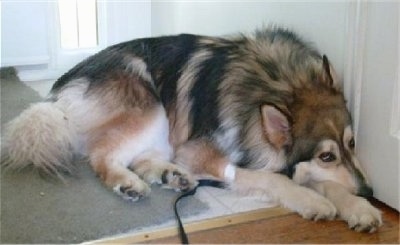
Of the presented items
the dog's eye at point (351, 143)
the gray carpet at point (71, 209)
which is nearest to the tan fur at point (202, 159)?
the gray carpet at point (71, 209)

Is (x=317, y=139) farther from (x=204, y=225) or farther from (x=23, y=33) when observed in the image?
(x=23, y=33)

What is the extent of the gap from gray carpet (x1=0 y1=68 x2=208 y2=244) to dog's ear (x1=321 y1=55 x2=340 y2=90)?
57 centimetres

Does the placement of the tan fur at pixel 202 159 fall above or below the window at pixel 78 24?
below

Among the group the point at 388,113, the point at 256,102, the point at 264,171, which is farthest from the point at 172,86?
the point at 388,113

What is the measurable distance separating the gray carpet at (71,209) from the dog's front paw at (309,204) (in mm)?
277

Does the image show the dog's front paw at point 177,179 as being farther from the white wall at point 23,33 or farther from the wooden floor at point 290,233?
the white wall at point 23,33

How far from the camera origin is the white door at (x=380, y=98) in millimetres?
1497

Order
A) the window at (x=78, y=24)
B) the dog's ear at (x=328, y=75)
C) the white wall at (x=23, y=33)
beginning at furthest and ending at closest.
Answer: the window at (x=78, y=24) < the white wall at (x=23, y=33) < the dog's ear at (x=328, y=75)

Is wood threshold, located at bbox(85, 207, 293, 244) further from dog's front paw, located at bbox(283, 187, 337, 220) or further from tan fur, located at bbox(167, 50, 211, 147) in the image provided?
tan fur, located at bbox(167, 50, 211, 147)

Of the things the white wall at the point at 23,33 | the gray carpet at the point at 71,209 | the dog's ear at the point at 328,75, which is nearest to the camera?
the gray carpet at the point at 71,209

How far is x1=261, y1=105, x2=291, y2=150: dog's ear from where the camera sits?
152cm

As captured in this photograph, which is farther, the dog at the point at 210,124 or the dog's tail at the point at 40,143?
the dog's tail at the point at 40,143

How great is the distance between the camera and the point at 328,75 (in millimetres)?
1637

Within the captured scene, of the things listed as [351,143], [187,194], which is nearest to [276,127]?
[351,143]
